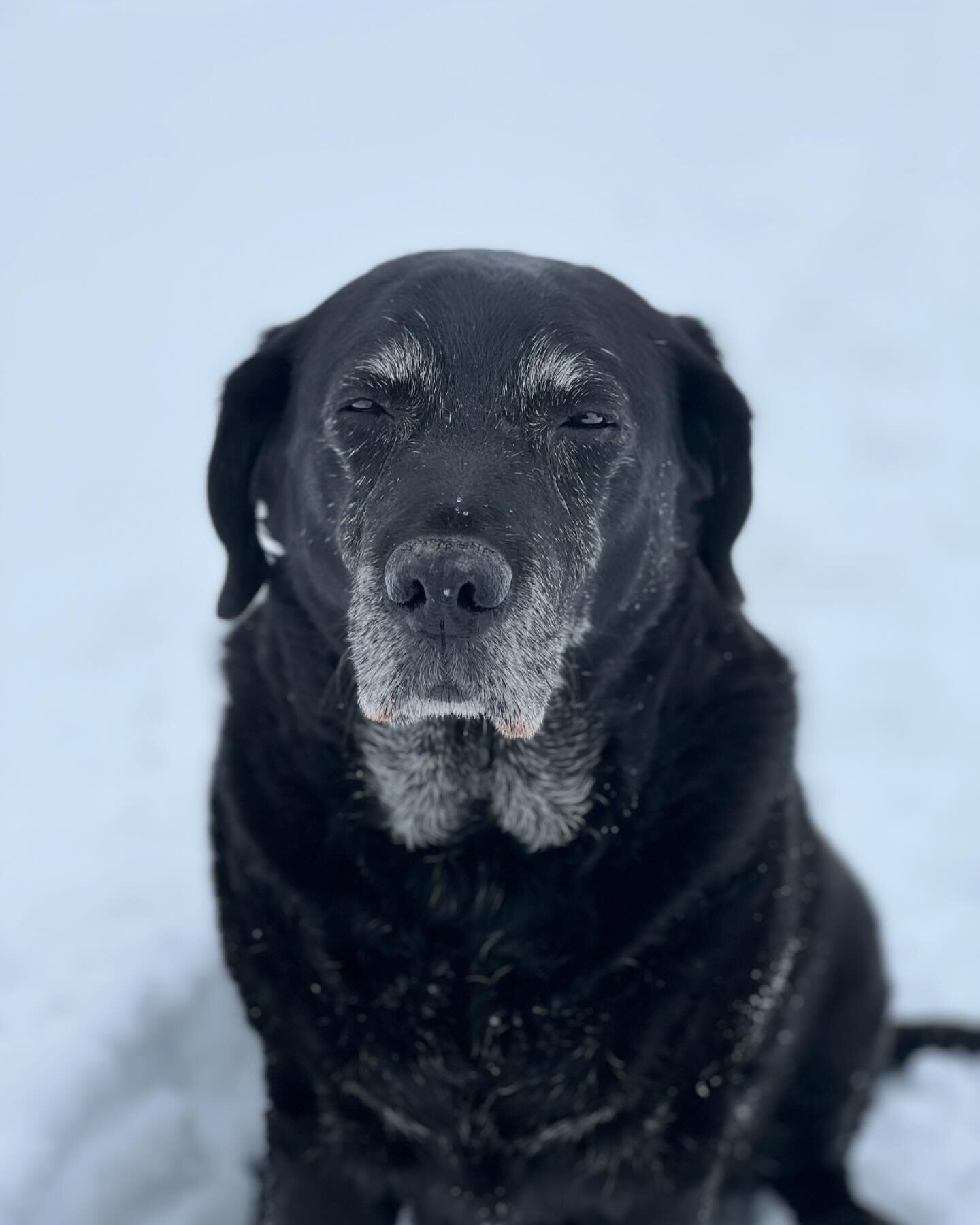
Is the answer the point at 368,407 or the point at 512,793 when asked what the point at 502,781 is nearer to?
the point at 512,793

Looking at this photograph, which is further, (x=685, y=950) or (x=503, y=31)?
(x=503, y=31)

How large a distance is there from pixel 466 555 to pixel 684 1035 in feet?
3.47

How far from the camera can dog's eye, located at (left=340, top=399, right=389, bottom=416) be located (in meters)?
2.35

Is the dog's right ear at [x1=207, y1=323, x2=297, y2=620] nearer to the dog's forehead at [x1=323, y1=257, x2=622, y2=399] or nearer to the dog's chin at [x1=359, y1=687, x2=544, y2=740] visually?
the dog's forehead at [x1=323, y1=257, x2=622, y2=399]

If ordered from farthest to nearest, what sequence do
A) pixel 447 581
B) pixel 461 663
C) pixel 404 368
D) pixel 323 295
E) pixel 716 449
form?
pixel 323 295
pixel 716 449
pixel 404 368
pixel 461 663
pixel 447 581

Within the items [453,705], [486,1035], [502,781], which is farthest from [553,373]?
[486,1035]

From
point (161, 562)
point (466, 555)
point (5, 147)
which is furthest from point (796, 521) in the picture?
point (5, 147)

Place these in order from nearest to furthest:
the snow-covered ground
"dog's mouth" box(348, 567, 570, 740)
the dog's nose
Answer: the dog's nose, "dog's mouth" box(348, 567, 570, 740), the snow-covered ground

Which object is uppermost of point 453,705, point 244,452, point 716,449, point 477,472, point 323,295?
point 323,295

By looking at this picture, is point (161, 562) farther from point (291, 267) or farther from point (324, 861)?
point (324, 861)

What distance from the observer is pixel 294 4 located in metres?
9.05

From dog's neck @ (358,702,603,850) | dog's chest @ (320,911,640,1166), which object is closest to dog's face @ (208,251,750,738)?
dog's neck @ (358,702,603,850)

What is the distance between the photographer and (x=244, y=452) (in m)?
2.64

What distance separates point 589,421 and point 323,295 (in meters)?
4.67
